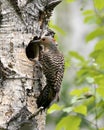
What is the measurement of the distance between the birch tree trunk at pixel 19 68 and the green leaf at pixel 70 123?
686 millimetres

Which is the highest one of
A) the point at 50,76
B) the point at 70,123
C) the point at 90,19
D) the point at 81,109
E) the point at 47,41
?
the point at 90,19

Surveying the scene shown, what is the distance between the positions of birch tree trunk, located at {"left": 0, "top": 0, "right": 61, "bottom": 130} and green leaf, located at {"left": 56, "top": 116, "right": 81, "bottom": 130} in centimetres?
69

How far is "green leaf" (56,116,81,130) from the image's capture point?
4336 millimetres

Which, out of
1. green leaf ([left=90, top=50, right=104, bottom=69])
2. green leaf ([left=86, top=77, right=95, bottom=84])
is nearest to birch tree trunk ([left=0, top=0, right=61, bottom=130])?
green leaf ([left=86, top=77, right=95, bottom=84])

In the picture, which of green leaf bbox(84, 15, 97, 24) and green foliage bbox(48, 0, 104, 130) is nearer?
green foliage bbox(48, 0, 104, 130)

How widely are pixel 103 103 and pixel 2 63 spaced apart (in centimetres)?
135

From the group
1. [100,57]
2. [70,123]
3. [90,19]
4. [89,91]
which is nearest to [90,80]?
[89,91]

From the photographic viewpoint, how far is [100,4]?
4.72 m

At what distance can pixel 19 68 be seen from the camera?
11.7 feet

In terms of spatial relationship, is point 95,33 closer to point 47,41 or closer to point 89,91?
point 89,91

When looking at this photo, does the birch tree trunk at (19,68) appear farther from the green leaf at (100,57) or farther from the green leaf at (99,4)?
the green leaf at (100,57)

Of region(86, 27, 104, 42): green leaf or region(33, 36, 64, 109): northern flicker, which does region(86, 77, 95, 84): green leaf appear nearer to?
region(86, 27, 104, 42): green leaf

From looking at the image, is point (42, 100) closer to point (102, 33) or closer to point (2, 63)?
point (2, 63)

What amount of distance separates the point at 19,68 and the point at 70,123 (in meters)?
1.00
